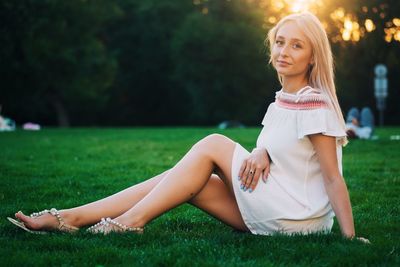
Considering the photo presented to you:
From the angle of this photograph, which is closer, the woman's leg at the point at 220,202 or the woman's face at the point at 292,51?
the woman's face at the point at 292,51

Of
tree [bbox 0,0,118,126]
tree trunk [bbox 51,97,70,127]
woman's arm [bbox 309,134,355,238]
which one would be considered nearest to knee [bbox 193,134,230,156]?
woman's arm [bbox 309,134,355,238]

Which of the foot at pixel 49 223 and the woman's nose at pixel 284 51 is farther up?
the woman's nose at pixel 284 51

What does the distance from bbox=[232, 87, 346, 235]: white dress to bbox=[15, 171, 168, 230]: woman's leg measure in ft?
2.47

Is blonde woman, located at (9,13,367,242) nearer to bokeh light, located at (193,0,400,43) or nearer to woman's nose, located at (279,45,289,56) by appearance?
woman's nose, located at (279,45,289,56)

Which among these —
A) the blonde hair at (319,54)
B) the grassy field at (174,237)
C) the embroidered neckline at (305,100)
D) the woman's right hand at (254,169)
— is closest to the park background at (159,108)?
the grassy field at (174,237)

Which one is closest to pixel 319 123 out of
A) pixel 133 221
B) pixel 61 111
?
pixel 133 221

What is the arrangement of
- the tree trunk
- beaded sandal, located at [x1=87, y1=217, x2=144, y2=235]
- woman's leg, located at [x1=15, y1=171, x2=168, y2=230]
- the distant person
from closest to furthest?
beaded sandal, located at [x1=87, y1=217, x2=144, y2=235]
woman's leg, located at [x1=15, y1=171, x2=168, y2=230]
the distant person
the tree trunk

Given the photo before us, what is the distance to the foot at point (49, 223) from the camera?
409 centimetres

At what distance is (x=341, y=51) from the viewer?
3519 cm

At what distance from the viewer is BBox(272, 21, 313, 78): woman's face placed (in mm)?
3930

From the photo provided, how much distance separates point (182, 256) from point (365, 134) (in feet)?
40.7

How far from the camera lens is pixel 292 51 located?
3943 millimetres

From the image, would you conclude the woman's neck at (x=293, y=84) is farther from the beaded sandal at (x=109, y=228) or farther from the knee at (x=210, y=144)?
the beaded sandal at (x=109, y=228)

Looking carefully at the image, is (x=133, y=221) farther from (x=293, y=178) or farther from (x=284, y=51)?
(x=284, y=51)
